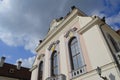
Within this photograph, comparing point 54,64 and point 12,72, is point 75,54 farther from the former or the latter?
point 12,72

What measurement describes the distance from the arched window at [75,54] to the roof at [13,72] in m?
14.1

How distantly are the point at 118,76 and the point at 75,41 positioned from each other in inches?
210

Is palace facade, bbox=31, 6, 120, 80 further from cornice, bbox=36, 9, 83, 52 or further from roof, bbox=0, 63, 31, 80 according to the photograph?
roof, bbox=0, 63, 31, 80

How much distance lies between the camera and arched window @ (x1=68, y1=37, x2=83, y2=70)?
412 inches

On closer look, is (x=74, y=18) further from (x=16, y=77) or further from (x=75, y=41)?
(x=16, y=77)

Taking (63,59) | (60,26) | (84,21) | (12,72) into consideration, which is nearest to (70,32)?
(84,21)

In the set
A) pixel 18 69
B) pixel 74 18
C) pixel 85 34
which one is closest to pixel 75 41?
pixel 85 34

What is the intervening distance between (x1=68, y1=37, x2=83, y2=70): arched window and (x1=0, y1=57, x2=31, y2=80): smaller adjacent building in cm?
1393

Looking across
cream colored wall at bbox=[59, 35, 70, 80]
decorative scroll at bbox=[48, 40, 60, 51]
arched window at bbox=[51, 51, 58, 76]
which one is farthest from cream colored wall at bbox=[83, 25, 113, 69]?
arched window at bbox=[51, 51, 58, 76]

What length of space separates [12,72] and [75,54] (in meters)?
15.5

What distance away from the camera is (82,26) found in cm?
1111

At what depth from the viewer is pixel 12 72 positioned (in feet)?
74.3

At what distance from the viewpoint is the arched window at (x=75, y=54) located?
34.4 feet

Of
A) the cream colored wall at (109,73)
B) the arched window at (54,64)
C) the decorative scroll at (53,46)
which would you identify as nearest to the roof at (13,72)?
the decorative scroll at (53,46)
